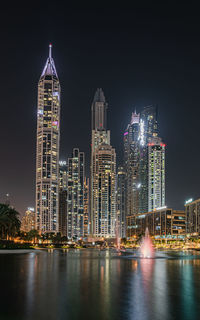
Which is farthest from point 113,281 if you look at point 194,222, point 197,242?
point 194,222

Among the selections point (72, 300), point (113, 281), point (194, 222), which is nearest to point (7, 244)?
point (113, 281)

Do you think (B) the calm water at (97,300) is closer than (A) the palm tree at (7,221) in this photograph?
Yes

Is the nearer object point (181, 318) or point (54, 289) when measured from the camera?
point (181, 318)

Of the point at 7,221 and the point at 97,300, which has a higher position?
the point at 97,300

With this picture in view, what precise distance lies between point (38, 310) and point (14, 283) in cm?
1024

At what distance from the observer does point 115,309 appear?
55.5 ft

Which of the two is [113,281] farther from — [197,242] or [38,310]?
[197,242]

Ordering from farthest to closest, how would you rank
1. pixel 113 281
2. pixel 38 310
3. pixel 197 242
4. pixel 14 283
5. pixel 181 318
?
1. pixel 197 242
2. pixel 113 281
3. pixel 14 283
4. pixel 38 310
5. pixel 181 318

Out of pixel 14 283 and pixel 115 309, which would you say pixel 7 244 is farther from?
pixel 115 309

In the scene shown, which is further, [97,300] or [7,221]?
[7,221]

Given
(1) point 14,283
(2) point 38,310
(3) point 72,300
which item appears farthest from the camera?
(1) point 14,283

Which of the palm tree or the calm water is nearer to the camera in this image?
the calm water

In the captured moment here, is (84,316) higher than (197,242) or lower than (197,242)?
higher

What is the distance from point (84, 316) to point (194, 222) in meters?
194
